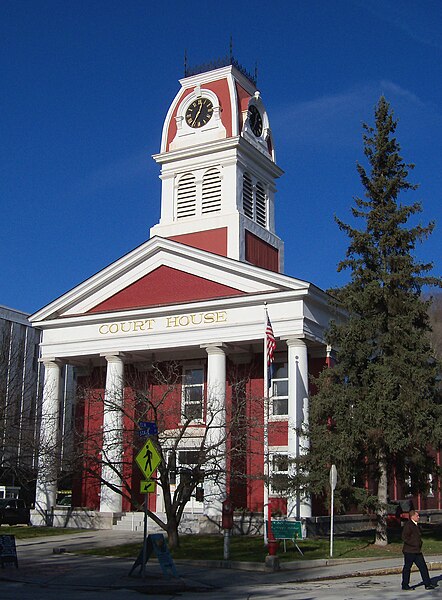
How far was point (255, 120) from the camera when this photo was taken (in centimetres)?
4222

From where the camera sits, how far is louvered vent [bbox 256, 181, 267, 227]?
41188mm

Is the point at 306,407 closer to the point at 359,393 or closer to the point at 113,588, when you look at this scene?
the point at 359,393

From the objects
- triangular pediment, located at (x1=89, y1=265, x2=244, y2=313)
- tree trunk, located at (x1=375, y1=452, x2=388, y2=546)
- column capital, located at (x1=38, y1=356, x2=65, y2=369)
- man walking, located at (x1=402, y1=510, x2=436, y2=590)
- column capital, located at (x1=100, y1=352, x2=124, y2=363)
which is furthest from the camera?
column capital, located at (x1=38, y1=356, x2=65, y2=369)

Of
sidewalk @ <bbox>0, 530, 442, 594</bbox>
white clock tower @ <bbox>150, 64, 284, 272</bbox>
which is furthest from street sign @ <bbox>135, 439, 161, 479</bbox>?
white clock tower @ <bbox>150, 64, 284, 272</bbox>

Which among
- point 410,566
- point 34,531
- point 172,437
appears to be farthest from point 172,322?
point 410,566

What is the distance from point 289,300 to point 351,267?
3.87 metres

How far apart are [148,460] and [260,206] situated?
1027 inches

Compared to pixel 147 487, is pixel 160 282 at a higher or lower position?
higher

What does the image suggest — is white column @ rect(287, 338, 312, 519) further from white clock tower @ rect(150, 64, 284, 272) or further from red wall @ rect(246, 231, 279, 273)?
red wall @ rect(246, 231, 279, 273)

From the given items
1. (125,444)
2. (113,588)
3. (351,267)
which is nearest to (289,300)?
(351,267)

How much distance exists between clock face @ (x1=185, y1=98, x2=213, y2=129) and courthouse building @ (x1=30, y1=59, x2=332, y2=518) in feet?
0.22

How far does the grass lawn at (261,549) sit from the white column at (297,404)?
1.44 metres

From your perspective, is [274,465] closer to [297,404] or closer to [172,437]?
[297,404]

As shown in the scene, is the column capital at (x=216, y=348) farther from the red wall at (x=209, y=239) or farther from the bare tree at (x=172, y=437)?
the red wall at (x=209, y=239)
